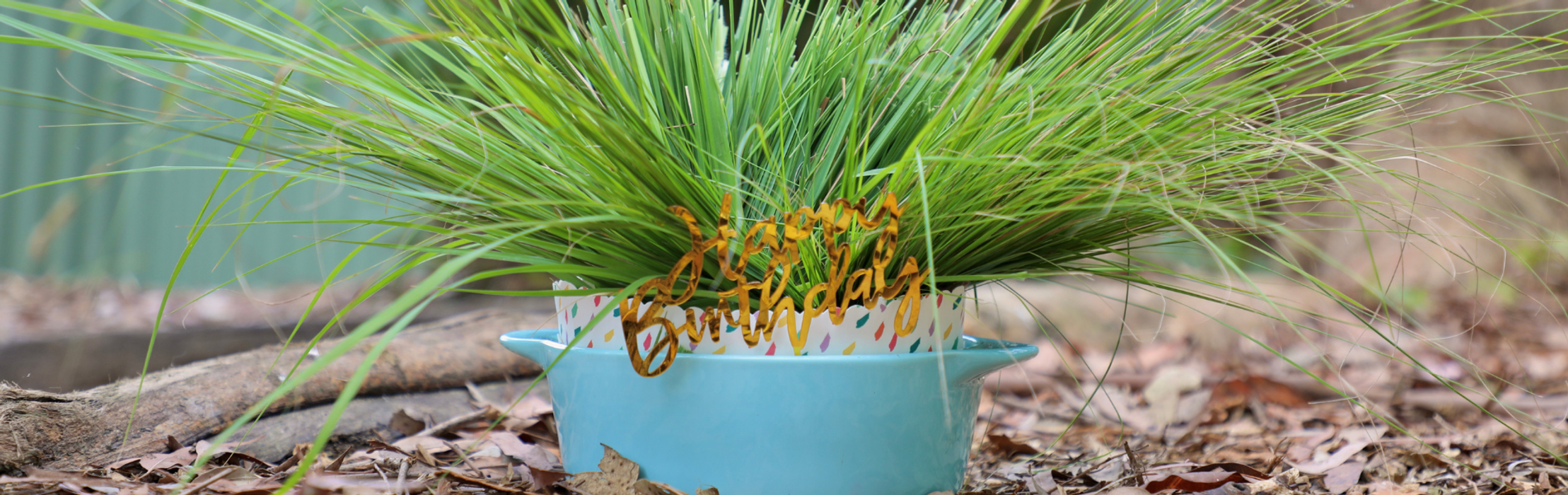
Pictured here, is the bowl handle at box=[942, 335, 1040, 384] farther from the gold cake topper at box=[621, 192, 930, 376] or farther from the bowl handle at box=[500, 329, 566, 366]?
the bowl handle at box=[500, 329, 566, 366]

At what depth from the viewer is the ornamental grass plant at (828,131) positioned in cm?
56

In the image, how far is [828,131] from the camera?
72 cm

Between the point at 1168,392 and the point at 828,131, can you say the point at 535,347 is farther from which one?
the point at 1168,392

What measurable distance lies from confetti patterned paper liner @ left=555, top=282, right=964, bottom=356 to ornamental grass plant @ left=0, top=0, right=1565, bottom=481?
27mm

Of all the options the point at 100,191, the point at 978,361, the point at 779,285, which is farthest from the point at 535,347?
the point at 100,191

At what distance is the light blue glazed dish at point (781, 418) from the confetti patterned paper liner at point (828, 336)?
2 centimetres

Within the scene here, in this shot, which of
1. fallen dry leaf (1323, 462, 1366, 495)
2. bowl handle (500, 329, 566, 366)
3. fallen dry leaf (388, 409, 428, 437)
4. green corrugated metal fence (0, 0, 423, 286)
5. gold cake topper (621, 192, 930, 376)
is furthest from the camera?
green corrugated metal fence (0, 0, 423, 286)

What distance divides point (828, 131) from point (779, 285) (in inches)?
7.0

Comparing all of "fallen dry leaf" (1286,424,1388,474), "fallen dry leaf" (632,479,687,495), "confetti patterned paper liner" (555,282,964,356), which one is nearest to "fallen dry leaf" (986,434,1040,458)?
"fallen dry leaf" (1286,424,1388,474)

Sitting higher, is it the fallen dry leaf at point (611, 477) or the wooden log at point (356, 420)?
the fallen dry leaf at point (611, 477)

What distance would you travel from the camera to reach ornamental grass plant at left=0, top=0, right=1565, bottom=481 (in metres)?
0.56

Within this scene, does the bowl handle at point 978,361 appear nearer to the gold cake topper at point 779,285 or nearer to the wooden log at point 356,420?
the gold cake topper at point 779,285

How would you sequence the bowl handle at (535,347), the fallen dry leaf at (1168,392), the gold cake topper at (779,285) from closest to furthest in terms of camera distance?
the gold cake topper at (779,285), the bowl handle at (535,347), the fallen dry leaf at (1168,392)

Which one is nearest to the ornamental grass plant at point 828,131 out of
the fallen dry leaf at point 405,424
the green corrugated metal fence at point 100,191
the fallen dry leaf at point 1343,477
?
the fallen dry leaf at point 1343,477
